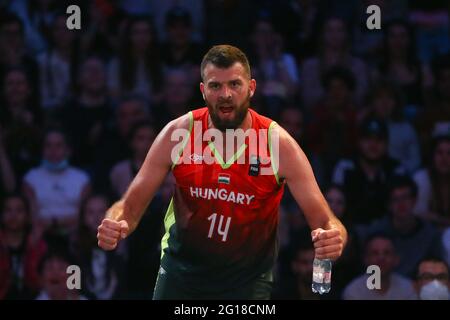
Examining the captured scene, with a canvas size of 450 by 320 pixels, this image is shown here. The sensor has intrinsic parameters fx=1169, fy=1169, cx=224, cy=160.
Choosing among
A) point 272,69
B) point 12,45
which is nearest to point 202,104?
point 272,69

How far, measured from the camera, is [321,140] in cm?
957

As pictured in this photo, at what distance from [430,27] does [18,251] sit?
4.37 m

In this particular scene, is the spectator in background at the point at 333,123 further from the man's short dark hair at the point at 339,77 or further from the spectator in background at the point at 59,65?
the spectator in background at the point at 59,65

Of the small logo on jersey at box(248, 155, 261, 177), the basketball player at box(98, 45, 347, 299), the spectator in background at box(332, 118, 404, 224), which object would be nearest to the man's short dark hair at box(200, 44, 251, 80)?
the basketball player at box(98, 45, 347, 299)

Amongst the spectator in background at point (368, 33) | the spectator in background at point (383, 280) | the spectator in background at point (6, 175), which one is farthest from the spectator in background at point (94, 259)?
the spectator in background at point (368, 33)

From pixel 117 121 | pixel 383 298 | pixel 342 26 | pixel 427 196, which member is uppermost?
pixel 342 26

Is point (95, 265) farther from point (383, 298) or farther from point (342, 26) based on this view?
point (342, 26)

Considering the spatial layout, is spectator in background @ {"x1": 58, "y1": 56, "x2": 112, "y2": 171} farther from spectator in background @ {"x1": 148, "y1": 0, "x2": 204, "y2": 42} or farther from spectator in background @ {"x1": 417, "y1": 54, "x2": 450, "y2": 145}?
spectator in background @ {"x1": 417, "y1": 54, "x2": 450, "y2": 145}

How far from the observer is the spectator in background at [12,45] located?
32.6 feet

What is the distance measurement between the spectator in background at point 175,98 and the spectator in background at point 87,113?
460mm
